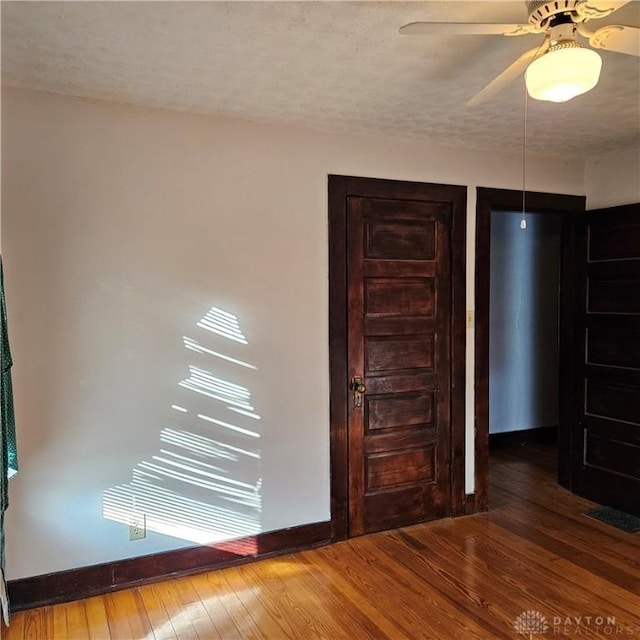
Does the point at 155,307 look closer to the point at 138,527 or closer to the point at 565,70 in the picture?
the point at 138,527

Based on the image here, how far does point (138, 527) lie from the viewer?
8.69ft

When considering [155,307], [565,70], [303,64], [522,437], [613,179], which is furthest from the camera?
[522,437]

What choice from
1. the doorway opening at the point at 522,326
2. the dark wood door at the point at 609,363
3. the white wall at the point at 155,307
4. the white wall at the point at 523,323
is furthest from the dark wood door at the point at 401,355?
the white wall at the point at 523,323

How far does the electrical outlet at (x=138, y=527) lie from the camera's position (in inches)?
104

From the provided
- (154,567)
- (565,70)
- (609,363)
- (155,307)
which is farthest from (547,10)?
(154,567)

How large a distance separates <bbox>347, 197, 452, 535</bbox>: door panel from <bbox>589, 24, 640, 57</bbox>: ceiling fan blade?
1596mm

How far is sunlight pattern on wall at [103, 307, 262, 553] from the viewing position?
8.76 feet

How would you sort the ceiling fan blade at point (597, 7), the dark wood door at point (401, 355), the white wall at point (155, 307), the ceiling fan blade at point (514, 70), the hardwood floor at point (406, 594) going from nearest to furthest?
the ceiling fan blade at point (597, 7), the ceiling fan blade at point (514, 70), the hardwood floor at point (406, 594), the white wall at point (155, 307), the dark wood door at point (401, 355)

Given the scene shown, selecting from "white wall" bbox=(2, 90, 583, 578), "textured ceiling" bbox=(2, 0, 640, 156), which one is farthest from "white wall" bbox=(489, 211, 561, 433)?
"white wall" bbox=(2, 90, 583, 578)

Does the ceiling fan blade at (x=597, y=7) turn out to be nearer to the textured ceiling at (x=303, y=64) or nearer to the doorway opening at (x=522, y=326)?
the textured ceiling at (x=303, y=64)

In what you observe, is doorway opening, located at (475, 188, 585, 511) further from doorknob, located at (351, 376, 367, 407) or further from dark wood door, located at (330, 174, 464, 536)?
doorknob, located at (351, 376, 367, 407)

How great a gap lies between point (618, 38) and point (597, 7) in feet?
0.47

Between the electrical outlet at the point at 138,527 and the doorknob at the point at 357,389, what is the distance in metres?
1.30

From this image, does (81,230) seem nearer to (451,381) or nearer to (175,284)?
(175,284)
